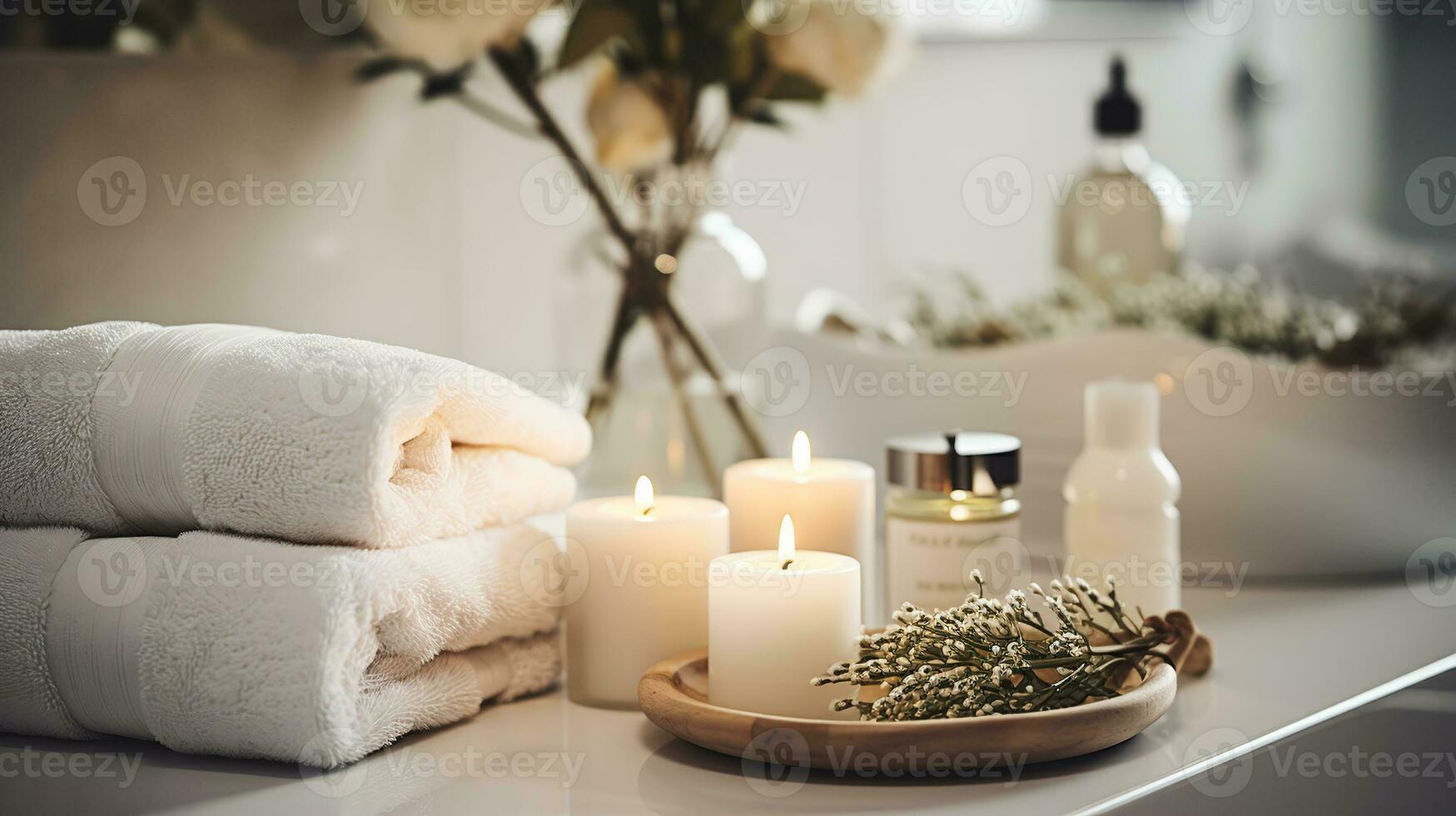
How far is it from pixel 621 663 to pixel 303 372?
0.22 meters

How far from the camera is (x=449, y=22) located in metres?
0.83

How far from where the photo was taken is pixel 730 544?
731 millimetres

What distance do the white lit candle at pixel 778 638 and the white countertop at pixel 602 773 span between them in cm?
3

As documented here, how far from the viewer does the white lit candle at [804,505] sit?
27.4 inches

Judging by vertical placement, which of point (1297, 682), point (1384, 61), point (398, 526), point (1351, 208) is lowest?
point (1297, 682)

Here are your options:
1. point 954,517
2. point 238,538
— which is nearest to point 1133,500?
point 954,517

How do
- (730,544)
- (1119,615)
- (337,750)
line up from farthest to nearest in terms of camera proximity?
(730,544) → (1119,615) → (337,750)

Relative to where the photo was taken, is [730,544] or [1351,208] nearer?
[730,544]

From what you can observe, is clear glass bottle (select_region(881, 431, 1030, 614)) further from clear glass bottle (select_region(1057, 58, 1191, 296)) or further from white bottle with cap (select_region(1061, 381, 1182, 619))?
clear glass bottle (select_region(1057, 58, 1191, 296))

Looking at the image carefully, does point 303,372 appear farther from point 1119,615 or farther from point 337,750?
point 1119,615

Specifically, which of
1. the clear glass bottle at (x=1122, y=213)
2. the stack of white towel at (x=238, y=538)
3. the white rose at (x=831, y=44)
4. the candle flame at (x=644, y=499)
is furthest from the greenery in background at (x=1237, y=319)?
the stack of white towel at (x=238, y=538)

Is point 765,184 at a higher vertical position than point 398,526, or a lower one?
higher

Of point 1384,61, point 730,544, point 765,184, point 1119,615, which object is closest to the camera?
point 1119,615

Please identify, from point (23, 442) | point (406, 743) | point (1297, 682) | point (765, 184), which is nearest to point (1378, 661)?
point (1297, 682)
